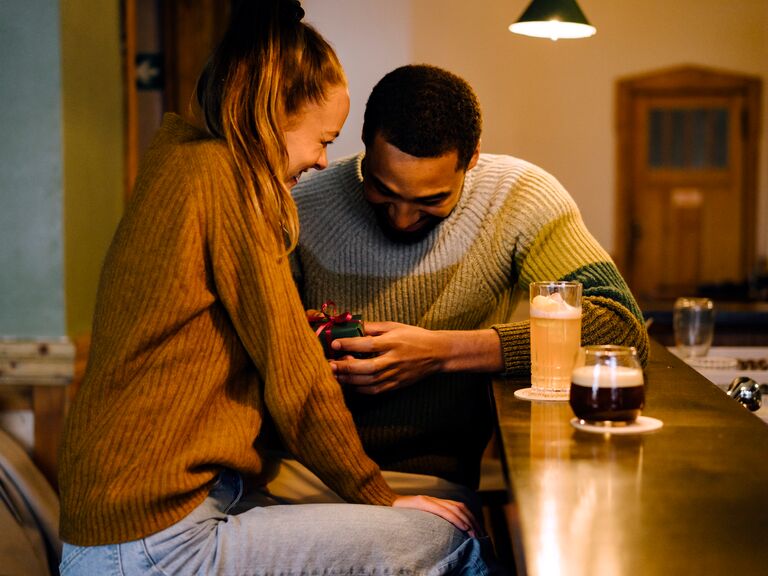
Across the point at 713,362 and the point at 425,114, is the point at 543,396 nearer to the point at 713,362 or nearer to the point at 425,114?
the point at 425,114

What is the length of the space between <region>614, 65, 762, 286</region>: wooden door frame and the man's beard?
6.32 metres

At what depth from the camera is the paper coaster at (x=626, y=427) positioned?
1.19 metres

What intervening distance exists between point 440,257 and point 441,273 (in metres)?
0.03

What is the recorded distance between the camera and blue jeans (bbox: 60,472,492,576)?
121cm

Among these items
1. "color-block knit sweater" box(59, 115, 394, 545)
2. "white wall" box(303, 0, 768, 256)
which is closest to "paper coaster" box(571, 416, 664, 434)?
"color-block knit sweater" box(59, 115, 394, 545)

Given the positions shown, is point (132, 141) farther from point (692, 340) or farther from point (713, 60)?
point (713, 60)

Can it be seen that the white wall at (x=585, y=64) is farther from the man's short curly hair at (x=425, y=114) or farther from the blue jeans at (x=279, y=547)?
the blue jeans at (x=279, y=547)

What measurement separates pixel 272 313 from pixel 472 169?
74 centimetres

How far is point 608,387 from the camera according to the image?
3.90 feet

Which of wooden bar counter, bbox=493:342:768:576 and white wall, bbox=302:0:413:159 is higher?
white wall, bbox=302:0:413:159

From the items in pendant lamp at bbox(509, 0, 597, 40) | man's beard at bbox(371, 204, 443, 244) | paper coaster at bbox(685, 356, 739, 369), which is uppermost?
pendant lamp at bbox(509, 0, 597, 40)

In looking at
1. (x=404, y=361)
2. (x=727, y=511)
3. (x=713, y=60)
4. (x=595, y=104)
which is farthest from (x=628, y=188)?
(x=727, y=511)

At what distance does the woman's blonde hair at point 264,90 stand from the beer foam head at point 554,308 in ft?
1.32

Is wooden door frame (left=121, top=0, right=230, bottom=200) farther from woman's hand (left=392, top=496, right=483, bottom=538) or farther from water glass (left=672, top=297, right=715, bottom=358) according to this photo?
woman's hand (left=392, top=496, right=483, bottom=538)
